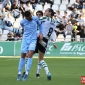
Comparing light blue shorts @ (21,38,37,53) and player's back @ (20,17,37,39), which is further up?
player's back @ (20,17,37,39)

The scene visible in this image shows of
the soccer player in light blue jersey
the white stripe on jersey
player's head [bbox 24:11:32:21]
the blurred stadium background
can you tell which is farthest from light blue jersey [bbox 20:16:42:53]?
the blurred stadium background

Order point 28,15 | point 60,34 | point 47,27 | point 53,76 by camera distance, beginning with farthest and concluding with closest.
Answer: point 60,34
point 53,76
point 47,27
point 28,15

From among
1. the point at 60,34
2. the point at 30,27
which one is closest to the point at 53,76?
the point at 30,27

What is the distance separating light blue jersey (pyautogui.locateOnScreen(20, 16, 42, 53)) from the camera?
1366cm

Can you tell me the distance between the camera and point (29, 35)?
45.1 ft

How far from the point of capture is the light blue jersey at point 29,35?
1366cm

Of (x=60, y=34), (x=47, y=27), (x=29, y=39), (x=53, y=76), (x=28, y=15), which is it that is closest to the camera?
(x=28, y=15)

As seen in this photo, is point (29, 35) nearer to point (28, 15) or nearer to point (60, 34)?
point (28, 15)

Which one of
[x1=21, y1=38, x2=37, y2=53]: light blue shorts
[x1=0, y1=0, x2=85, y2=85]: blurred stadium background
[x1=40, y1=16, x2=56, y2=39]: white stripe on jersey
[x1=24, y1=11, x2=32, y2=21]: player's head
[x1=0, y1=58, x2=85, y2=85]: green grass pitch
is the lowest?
[x1=0, y1=0, x2=85, y2=85]: blurred stadium background

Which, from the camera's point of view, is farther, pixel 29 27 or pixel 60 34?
pixel 60 34

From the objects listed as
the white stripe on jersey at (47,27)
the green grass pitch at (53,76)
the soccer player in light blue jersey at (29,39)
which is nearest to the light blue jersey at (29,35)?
the soccer player in light blue jersey at (29,39)

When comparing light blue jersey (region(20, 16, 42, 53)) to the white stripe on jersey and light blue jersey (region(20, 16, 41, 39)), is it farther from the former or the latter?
the white stripe on jersey

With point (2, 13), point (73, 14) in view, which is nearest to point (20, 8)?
point (2, 13)

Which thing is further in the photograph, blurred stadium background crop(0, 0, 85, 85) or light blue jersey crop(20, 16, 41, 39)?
blurred stadium background crop(0, 0, 85, 85)
